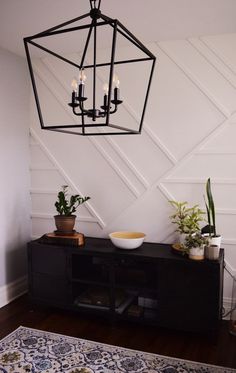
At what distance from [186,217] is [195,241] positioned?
0.33 m

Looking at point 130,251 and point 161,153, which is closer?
point 130,251

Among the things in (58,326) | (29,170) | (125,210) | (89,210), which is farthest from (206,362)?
(29,170)

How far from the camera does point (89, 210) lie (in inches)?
130

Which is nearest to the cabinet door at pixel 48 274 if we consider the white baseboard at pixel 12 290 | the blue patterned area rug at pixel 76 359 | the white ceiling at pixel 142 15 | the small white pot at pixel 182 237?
the white baseboard at pixel 12 290

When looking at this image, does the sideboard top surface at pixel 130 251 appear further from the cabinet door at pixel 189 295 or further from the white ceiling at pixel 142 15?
the white ceiling at pixel 142 15

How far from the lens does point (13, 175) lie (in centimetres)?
333

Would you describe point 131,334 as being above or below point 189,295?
below

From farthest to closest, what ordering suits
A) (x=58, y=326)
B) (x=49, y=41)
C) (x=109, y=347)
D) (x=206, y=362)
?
(x=49, y=41) → (x=58, y=326) → (x=109, y=347) → (x=206, y=362)

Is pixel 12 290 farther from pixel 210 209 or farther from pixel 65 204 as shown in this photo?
pixel 210 209

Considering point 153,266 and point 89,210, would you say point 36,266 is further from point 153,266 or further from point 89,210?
point 153,266

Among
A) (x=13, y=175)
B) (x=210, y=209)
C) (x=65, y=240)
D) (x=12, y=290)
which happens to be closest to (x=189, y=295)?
(x=210, y=209)

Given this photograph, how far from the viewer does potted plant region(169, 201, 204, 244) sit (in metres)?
2.68

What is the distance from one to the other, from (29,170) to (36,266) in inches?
41.3

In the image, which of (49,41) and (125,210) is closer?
(49,41)
